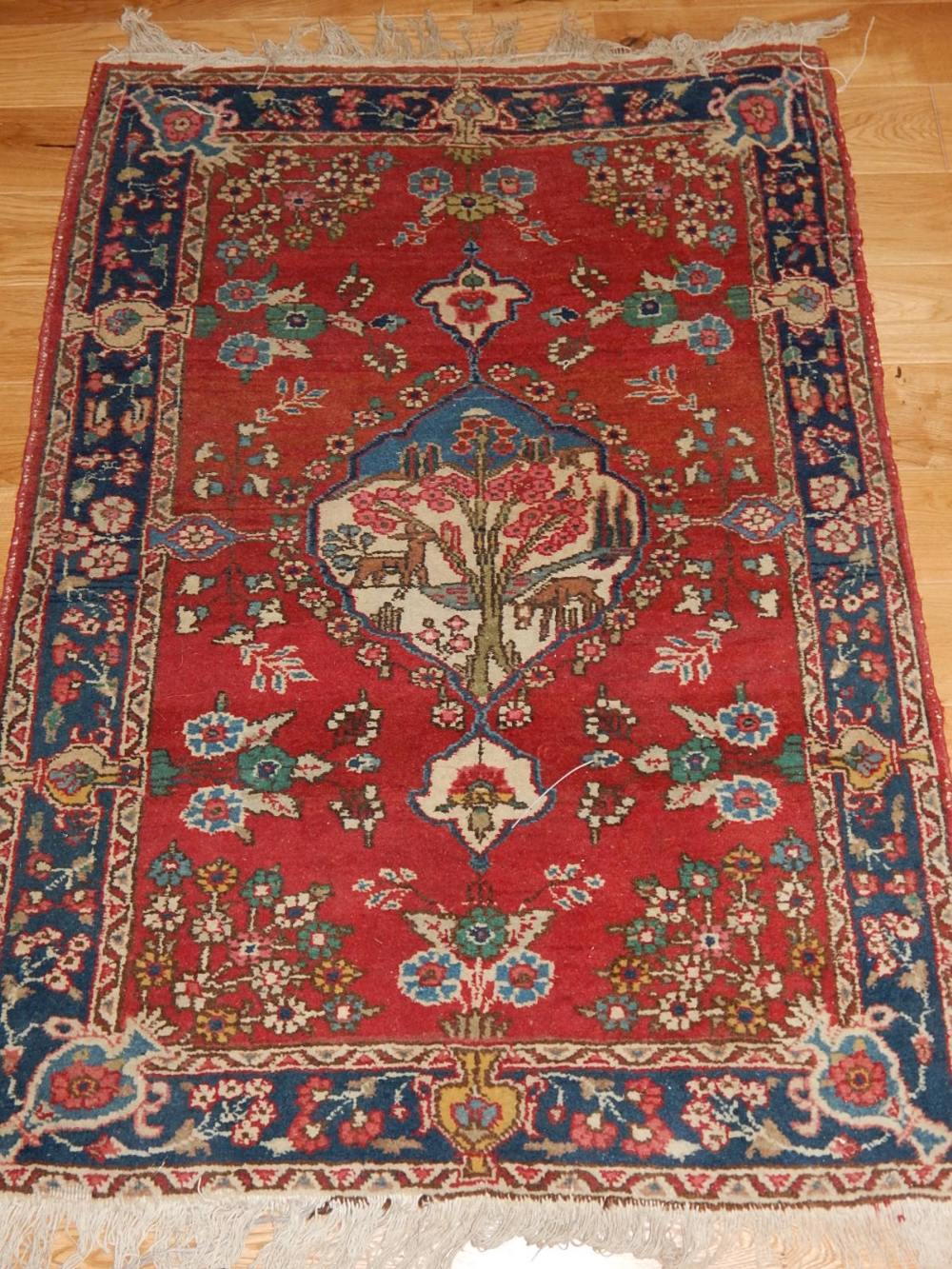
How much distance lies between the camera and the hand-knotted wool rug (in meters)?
1.59

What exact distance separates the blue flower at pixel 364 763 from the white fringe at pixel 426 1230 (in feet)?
1.76

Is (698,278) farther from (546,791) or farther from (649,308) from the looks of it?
(546,791)

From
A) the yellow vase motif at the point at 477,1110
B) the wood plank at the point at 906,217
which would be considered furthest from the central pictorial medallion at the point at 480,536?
the wood plank at the point at 906,217

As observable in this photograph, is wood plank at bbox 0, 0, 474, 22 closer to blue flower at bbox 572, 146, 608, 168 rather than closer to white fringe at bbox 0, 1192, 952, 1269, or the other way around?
blue flower at bbox 572, 146, 608, 168

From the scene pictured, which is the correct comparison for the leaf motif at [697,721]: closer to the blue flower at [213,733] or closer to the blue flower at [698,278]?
the blue flower at [213,733]

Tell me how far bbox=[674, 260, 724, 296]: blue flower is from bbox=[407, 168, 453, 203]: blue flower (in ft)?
1.43

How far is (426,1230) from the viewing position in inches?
61.2

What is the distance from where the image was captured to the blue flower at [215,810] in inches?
69.4

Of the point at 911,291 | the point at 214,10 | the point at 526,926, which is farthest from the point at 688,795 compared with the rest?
the point at 214,10

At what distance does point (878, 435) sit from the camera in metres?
2.02

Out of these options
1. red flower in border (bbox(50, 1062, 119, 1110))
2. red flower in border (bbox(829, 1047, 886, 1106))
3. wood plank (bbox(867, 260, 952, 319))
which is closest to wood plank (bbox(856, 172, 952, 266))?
wood plank (bbox(867, 260, 952, 319))

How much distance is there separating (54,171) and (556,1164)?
1.84m

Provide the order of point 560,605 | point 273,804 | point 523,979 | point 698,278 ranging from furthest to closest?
point 698,278 → point 560,605 → point 273,804 → point 523,979

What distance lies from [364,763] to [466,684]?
0.60 ft
